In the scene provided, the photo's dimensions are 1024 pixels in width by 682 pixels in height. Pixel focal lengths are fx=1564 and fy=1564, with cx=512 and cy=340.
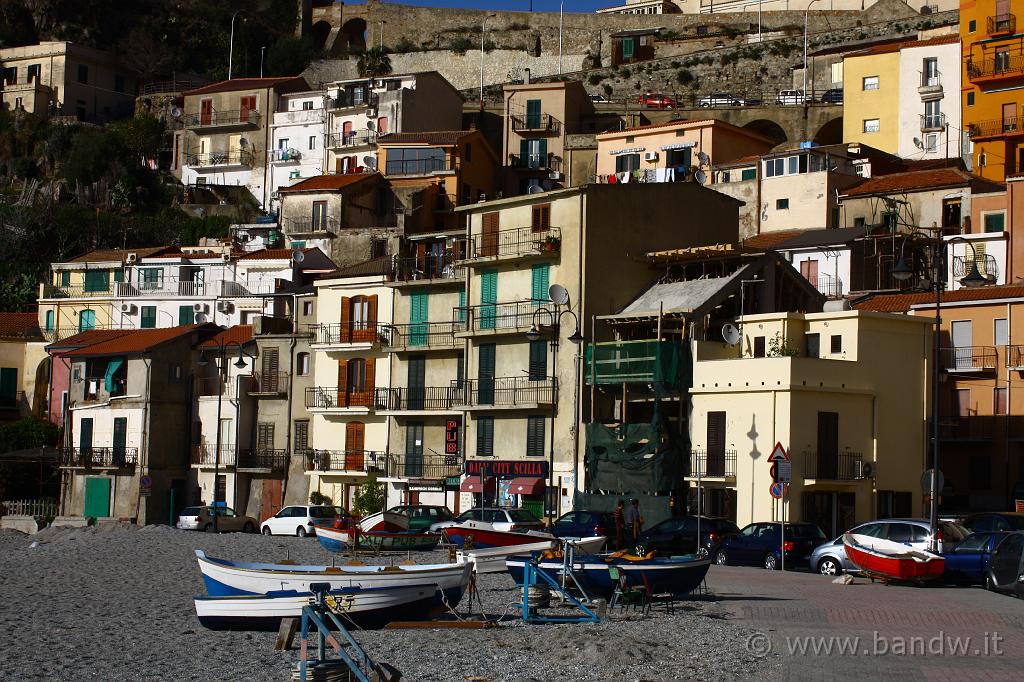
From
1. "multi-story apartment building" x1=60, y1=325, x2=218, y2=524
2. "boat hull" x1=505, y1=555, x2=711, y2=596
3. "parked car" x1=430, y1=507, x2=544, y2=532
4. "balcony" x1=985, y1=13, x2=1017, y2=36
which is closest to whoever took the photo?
"boat hull" x1=505, y1=555, x2=711, y2=596

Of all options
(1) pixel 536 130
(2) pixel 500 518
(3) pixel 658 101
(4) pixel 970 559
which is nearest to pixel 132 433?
(2) pixel 500 518

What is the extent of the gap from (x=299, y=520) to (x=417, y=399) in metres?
8.27

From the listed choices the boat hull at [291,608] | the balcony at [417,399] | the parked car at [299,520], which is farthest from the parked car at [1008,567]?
the balcony at [417,399]

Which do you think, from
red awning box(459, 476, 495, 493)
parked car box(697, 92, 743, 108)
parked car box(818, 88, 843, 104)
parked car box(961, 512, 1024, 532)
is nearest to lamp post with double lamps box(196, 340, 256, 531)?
red awning box(459, 476, 495, 493)

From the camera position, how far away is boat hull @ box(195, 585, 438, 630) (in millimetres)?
27406

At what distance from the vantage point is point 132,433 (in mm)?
67750

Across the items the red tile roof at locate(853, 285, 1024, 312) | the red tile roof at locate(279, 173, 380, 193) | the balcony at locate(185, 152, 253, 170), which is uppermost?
the balcony at locate(185, 152, 253, 170)

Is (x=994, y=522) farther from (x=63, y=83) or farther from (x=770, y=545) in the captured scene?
(x=63, y=83)

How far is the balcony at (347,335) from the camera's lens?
62.2 metres

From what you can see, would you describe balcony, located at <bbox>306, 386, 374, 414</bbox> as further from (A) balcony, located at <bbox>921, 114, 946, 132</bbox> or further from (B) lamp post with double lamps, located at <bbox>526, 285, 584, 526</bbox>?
(A) balcony, located at <bbox>921, 114, 946, 132</bbox>

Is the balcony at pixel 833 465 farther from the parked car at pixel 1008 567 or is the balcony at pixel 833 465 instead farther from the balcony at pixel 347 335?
the balcony at pixel 347 335

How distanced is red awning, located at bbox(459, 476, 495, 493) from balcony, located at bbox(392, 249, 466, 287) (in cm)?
860

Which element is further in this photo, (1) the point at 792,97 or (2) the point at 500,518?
(1) the point at 792,97

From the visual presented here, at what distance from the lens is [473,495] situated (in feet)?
185
